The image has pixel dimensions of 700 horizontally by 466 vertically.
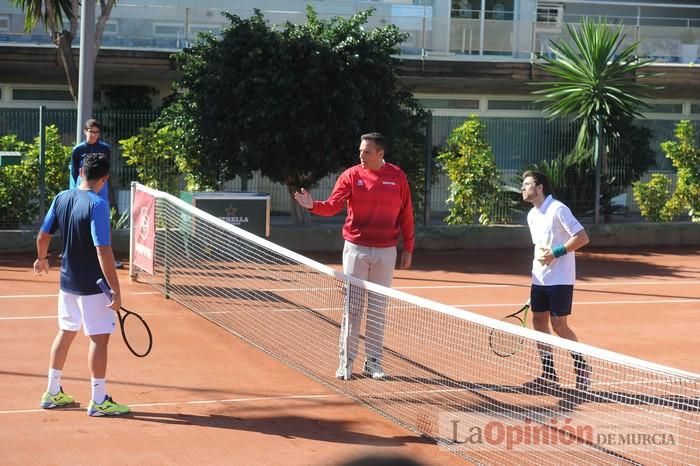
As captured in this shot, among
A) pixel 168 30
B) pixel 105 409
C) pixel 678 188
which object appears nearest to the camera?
pixel 105 409

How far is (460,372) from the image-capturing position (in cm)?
810

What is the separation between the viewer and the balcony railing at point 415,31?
2162 centimetres

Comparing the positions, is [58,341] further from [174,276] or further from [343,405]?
[174,276]

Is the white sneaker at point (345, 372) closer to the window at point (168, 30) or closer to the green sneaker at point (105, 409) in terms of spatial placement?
the green sneaker at point (105, 409)

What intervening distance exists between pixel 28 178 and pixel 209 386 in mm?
9434

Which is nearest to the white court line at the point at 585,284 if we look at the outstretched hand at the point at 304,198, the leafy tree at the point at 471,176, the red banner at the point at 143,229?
the red banner at the point at 143,229

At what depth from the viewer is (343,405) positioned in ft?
26.0

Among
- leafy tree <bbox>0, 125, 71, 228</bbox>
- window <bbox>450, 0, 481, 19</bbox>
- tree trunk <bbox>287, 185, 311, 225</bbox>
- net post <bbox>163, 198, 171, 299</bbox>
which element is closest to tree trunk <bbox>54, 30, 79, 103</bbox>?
leafy tree <bbox>0, 125, 71, 228</bbox>

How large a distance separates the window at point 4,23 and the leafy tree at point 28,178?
17.5 feet

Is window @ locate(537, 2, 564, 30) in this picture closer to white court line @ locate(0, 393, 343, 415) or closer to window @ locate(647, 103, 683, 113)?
window @ locate(647, 103, 683, 113)

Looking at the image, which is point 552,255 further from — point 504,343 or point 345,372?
point 345,372

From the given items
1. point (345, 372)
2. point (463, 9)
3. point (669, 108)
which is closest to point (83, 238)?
point (345, 372)

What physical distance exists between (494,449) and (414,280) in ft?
27.4

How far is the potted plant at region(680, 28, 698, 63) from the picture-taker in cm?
2502
